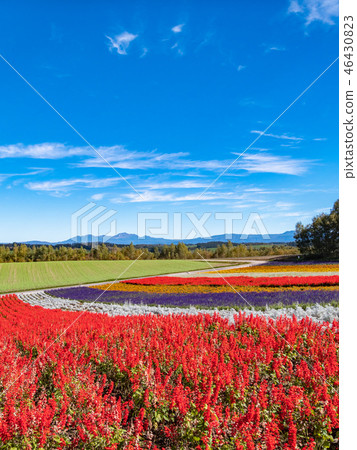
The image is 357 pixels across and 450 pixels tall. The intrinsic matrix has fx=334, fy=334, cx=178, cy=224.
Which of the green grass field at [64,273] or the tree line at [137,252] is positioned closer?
the green grass field at [64,273]

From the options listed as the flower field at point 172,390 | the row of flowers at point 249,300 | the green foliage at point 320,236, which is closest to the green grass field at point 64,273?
the row of flowers at point 249,300

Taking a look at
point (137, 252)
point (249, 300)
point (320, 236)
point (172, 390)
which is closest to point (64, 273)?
point (137, 252)

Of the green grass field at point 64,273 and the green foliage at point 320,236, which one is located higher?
the green foliage at point 320,236

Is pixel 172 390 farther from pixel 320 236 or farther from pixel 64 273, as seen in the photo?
pixel 320 236

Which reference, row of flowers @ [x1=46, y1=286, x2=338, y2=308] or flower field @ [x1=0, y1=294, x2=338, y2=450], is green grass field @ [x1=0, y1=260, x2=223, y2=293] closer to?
row of flowers @ [x1=46, y1=286, x2=338, y2=308]

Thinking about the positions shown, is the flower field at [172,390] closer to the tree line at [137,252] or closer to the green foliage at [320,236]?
the green foliage at [320,236]

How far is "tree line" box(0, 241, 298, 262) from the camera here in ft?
164

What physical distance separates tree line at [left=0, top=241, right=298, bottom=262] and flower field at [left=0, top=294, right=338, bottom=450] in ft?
135

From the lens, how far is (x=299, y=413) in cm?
340

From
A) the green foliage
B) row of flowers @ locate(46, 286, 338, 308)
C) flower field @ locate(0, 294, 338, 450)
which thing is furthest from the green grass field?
Answer: flower field @ locate(0, 294, 338, 450)

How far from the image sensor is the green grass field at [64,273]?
2519 cm

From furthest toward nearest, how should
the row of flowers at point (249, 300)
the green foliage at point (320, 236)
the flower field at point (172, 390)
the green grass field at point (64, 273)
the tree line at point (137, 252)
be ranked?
1. the tree line at point (137, 252)
2. the green foliage at point (320, 236)
3. the green grass field at point (64, 273)
4. the row of flowers at point (249, 300)
5. the flower field at point (172, 390)

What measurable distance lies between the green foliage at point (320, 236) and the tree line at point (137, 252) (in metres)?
9.84

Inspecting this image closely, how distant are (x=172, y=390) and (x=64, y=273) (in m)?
30.1
